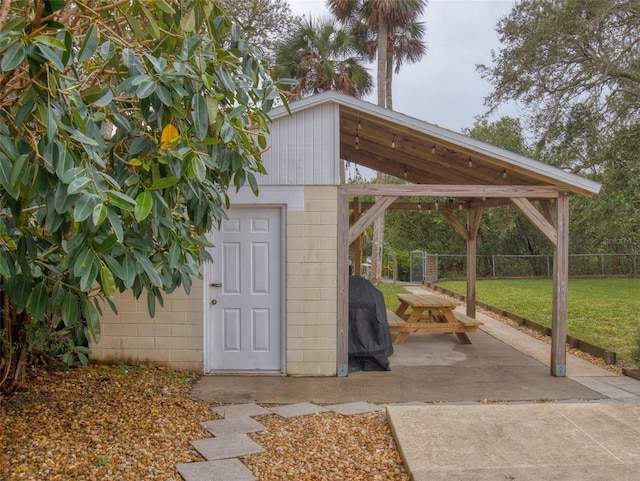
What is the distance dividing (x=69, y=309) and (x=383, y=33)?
1802 centimetres

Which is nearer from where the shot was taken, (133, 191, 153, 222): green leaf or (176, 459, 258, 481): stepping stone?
(133, 191, 153, 222): green leaf

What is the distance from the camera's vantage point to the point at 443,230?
25547 mm

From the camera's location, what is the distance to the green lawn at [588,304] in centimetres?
953

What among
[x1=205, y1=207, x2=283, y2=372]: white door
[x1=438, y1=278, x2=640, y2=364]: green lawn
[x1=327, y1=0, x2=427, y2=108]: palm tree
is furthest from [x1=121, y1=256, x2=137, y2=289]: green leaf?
[x1=327, y1=0, x2=427, y2=108]: palm tree

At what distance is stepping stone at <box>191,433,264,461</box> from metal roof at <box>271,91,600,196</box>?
358 centimetres

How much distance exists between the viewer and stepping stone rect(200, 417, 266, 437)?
4734 millimetres

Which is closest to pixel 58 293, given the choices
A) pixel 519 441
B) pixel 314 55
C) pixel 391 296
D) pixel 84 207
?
pixel 84 207

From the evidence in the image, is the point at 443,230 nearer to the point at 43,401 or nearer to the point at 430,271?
the point at 430,271

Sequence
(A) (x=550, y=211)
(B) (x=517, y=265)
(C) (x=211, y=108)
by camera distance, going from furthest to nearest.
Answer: (B) (x=517, y=265) < (A) (x=550, y=211) < (C) (x=211, y=108)

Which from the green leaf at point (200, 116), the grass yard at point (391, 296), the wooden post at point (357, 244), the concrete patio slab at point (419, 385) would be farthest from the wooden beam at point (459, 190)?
the grass yard at point (391, 296)

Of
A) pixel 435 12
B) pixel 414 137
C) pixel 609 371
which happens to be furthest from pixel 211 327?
pixel 435 12

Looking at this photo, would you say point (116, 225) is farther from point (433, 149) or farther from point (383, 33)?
point (383, 33)

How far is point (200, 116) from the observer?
2990mm

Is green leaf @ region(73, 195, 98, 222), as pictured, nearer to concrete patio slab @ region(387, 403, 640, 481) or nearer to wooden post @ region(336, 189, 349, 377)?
concrete patio slab @ region(387, 403, 640, 481)
